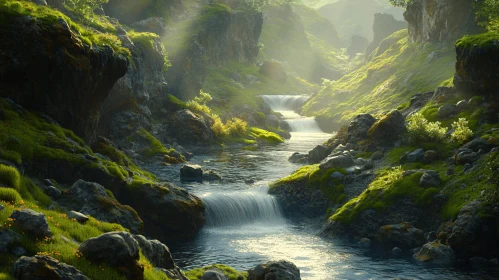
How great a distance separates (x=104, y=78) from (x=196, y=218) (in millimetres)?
18327

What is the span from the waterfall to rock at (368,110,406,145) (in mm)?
17454

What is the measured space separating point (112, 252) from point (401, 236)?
3479 cm

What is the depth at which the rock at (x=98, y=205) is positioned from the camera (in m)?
37.6

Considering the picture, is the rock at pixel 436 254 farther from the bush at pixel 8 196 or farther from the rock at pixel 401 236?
the bush at pixel 8 196

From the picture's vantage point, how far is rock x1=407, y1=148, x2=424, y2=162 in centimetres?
5941

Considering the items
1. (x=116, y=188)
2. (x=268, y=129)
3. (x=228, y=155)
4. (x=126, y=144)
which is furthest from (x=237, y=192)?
(x=268, y=129)

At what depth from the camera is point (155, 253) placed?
94.7 ft

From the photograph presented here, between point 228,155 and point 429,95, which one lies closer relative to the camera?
point 429,95

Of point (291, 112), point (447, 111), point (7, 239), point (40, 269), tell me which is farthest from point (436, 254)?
point (291, 112)

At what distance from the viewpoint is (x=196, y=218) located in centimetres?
5266

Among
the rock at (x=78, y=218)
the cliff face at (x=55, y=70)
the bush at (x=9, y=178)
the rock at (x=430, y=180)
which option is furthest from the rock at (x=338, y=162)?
the bush at (x=9, y=178)

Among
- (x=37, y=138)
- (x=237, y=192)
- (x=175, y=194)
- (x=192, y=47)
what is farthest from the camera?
(x=192, y=47)

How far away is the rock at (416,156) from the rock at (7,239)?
4895 cm

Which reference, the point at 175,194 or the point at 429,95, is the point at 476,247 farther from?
the point at 429,95
